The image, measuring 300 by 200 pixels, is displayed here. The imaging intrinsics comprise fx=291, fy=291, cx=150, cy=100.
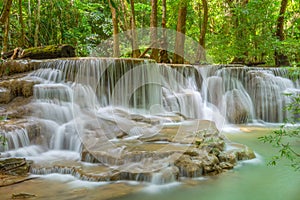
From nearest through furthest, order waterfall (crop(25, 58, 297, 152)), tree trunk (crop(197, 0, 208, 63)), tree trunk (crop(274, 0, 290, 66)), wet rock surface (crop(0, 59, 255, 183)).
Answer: wet rock surface (crop(0, 59, 255, 183)), waterfall (crop(25, 58, 297, 152)), tree trunk (crop(197, 0, 208, 63)), tree trunk (crop(274, 0, 290, 66))

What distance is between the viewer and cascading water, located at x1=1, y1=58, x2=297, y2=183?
4.87 metres

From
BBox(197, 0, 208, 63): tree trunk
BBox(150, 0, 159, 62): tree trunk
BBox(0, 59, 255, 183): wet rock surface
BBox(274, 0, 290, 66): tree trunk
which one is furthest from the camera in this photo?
BBox(274, 0, 290, 66): tree trunk

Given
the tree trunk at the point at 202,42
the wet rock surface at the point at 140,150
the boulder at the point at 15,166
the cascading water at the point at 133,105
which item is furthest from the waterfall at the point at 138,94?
the tree trunk at the point at 202,42

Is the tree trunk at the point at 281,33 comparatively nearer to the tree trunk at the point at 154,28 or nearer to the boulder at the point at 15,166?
the tree trunk at the point at 154,28

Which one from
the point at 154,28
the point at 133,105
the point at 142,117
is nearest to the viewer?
the point at 142,117

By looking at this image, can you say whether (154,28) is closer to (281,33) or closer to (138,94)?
(138,94)

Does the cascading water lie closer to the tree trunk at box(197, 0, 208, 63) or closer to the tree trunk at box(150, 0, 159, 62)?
the tree trunk at box(150, 0, 159, 62)

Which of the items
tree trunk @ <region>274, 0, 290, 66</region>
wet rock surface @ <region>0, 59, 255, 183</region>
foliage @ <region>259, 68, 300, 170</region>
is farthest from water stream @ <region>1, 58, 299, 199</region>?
tree trunk @ <region>274, 0, 290, 66</region>

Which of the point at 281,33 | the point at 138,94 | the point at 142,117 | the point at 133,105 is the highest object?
the point at 281,33

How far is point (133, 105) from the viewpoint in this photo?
8.62 metres

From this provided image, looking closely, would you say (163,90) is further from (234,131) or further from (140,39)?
(140,39)

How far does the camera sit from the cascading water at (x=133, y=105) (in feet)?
16.0

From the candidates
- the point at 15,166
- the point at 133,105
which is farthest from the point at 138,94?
the point at 15,166

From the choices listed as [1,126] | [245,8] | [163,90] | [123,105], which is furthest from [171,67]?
[1,126]
